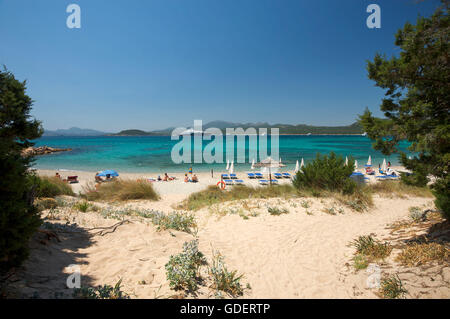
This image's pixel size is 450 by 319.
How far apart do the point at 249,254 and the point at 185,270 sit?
74.3 inches

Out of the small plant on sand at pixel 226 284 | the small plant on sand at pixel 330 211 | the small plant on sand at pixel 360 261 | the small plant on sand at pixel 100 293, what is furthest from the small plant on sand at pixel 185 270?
the small plant on sand at pixel 330 211

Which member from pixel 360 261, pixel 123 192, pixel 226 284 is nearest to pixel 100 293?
pixel 226 284

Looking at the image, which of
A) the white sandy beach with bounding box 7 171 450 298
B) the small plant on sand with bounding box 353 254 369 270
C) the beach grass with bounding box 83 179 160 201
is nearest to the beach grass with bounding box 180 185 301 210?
the white sandy beach with bounding box 7 171 450 298

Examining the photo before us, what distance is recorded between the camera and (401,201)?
28.9 ft

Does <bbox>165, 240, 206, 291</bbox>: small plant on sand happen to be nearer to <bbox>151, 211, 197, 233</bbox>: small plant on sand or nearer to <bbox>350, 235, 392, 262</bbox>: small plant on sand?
<bbox>151, 211, 197, 233</bbox>: small plant on sand

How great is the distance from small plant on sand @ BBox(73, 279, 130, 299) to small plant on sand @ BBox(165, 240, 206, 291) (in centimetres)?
65

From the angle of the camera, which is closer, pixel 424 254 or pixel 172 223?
pixel 424 254

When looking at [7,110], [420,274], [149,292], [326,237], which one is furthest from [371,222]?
[7,110]

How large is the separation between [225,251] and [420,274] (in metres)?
3.44

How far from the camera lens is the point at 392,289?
2.78 metres

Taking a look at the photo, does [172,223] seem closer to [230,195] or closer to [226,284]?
[226,284]

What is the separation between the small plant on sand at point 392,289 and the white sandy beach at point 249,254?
0.37ft
